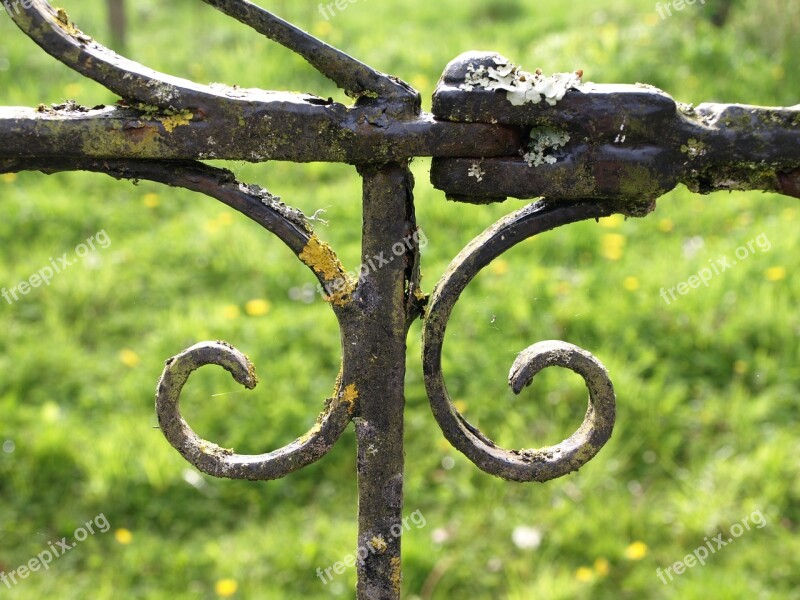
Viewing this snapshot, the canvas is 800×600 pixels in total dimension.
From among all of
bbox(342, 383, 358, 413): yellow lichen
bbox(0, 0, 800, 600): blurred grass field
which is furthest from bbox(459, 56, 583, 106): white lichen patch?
bbox(0, 0, 800, 600): blurred grass field

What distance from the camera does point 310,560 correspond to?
2.76 meters

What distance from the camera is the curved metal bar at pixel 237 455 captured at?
4.09 feet

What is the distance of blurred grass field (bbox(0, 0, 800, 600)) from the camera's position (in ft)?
9.06

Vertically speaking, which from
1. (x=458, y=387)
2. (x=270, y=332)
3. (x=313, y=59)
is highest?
(x=270, y=332)

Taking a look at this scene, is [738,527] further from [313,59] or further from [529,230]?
[313,59]

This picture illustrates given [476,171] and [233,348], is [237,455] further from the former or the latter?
[476,171]

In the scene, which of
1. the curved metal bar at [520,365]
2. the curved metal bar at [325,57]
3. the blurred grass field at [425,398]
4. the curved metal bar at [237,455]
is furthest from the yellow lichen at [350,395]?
the blurred grass field at [425,398]

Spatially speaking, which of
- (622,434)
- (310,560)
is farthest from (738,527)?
(310,560)

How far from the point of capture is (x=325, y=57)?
45.4 inches

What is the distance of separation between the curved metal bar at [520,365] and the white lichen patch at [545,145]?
8 cm

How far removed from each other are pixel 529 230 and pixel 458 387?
2.10 metres

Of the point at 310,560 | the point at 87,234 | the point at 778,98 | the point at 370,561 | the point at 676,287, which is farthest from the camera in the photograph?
the point at 778,98

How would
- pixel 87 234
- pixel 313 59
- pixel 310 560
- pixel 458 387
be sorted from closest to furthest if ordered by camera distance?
pixel 313 59 → pixel 310 560 → pixel 458 387 → pixel 87 234

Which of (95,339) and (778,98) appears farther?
(778,98)
